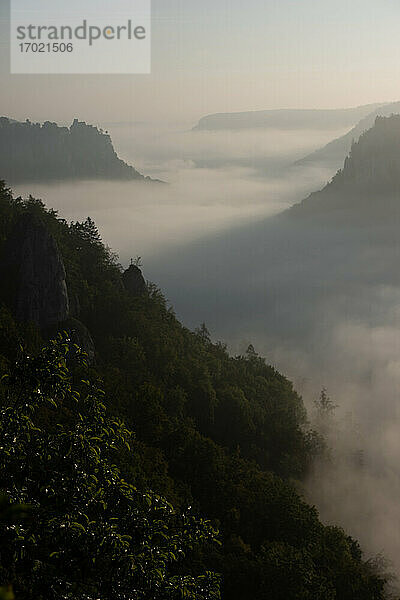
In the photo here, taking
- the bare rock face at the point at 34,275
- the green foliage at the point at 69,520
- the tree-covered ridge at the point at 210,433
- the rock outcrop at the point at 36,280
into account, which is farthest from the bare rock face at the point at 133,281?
the green foliage at the point at 69,520

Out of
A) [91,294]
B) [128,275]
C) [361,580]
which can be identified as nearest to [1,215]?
[91,294]

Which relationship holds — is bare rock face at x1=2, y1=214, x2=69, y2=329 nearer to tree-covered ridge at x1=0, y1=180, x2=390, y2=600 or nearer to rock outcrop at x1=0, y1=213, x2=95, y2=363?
rock outcrop at x1=0, y1=213, x2=95, y2=363

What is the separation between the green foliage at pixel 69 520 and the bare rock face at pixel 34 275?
49.4 meters

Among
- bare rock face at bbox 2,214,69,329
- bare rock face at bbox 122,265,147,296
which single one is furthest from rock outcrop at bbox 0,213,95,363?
bare rock face at bbox 122,265,147,296

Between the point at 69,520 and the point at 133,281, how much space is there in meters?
76.0

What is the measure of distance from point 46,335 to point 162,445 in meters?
20.3

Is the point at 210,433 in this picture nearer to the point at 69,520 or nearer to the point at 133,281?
the point at 133,281

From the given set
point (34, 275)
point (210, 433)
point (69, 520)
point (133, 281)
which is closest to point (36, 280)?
point (34, 275)

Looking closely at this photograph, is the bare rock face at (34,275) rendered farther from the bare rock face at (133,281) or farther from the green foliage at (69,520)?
the green foliage at (69,520)

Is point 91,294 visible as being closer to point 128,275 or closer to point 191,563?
point 128,275

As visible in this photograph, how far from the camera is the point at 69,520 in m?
8.44

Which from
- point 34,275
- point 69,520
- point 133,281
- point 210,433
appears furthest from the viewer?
point 133,281

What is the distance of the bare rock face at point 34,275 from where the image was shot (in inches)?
2249

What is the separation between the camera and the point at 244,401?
68.9 m
